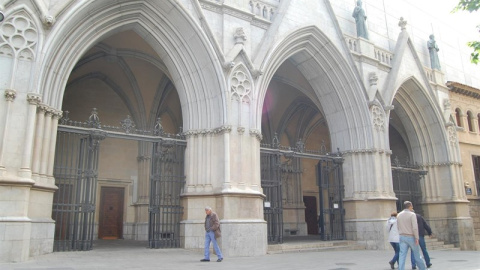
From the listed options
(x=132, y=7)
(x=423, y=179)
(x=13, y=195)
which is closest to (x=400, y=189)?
(x=423, y=179)

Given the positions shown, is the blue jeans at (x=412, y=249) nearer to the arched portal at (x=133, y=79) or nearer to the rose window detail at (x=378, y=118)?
the arched portal at (x=133, y=79)

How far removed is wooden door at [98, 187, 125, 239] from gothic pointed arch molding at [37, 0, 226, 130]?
23.8ft

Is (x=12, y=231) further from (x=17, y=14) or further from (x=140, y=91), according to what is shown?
(x=140, y=91)

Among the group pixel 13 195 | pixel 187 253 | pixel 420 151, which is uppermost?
pixel 420 151

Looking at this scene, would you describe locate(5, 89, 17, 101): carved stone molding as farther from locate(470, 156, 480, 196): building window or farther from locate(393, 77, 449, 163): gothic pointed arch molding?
locate(470, 156, 480, 196): building window

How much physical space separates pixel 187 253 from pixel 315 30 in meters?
9.39

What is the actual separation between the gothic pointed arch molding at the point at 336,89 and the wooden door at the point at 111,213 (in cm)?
967

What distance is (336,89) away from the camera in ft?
55.5

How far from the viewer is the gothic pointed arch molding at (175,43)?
11805 mm

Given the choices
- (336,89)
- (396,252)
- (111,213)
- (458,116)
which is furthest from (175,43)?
(458,116)

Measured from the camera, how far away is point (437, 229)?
752 inches

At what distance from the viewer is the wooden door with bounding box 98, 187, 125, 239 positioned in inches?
713

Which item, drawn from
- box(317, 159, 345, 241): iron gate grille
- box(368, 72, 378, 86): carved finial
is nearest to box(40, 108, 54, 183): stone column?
box(317, 159, 345, 241): iron gate grille

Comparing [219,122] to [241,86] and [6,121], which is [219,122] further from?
[6,121]
